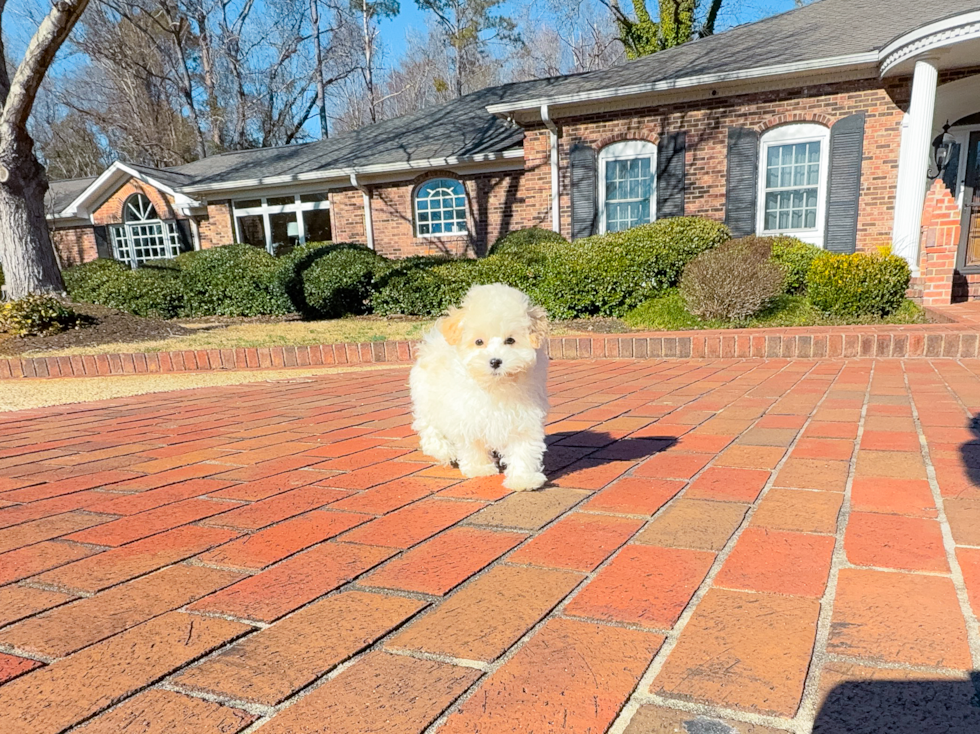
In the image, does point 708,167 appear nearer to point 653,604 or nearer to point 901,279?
point 901,279

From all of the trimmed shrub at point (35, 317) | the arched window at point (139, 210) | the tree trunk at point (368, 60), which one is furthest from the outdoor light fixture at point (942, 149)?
the tree trunk at point (368, 60)

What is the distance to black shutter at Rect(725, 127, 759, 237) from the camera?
11414 millimetres

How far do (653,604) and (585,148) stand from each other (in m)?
12.4

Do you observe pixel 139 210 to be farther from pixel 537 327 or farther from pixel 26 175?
pixel 537 327

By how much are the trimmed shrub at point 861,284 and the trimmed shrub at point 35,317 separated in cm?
1082

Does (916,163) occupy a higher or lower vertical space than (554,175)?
lower

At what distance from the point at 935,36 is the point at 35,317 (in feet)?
43.7

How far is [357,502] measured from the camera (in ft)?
7.75

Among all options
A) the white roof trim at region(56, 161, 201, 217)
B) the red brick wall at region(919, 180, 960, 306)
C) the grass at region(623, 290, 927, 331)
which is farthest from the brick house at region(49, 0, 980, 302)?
the white roof trim at region(56, 161, 201, 217)

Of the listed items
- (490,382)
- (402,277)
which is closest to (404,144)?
(402,277)

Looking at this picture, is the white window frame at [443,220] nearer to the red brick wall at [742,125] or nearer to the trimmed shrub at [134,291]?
the red brick wall at [742,125]

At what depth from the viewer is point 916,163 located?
910 centimetres

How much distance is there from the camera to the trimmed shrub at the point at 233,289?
1162 centimetres

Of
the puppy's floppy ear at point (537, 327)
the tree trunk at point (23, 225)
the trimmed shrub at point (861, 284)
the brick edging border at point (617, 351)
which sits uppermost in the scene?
the tree trunk at point (23, 225)
